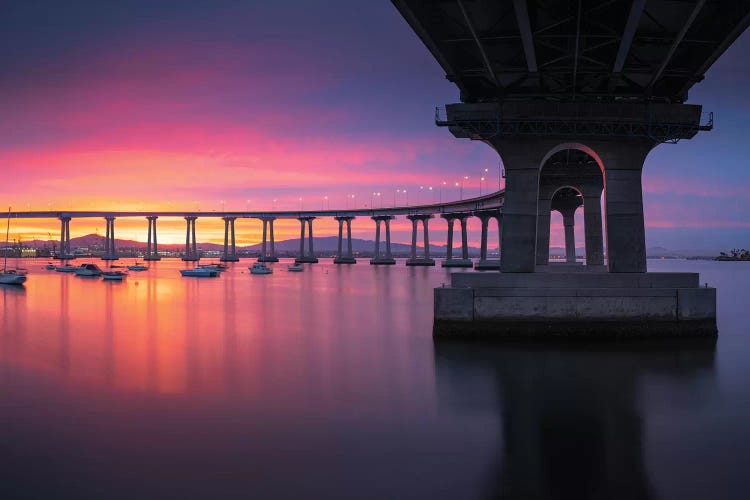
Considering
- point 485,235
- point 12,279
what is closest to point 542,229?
point 12,279

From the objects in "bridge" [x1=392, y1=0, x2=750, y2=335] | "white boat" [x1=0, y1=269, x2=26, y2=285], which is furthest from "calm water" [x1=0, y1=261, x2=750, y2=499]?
"white boat" [x1=0, y1=269, x2=26, y2=285]

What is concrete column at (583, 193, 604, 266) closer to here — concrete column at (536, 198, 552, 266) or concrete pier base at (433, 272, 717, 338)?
concrete column at (536, 198, 552, 266)

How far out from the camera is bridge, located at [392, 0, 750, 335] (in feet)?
77.5

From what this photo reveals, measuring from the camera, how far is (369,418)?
17.6 metres

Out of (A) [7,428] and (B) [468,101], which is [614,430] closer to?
(A) [7,428]

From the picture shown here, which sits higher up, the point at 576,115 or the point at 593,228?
the point at 576,115

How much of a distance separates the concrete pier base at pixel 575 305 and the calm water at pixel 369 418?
0.97 meters

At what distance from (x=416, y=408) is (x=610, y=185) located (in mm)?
18273

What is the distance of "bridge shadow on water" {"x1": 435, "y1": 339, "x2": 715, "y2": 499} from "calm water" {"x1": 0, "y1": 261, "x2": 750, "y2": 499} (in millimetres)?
70

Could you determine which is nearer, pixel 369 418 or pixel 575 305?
pixel 369 418

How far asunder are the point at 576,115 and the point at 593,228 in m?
31.7

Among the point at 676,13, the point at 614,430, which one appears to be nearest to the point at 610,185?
the point at 676,13

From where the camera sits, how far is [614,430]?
53.1 ft

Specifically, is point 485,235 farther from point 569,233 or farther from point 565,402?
point 565,402
